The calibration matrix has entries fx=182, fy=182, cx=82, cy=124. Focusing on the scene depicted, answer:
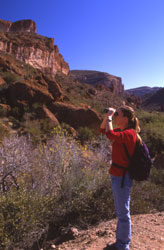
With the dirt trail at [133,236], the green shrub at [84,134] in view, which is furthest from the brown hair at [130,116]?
the green shrub at [84,134]

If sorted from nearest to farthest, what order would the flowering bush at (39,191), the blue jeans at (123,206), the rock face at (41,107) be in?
the blue jeans at (123,206), the flowering bush at (39,191), the rock face at (41,107)

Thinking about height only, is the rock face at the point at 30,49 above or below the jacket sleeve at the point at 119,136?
above

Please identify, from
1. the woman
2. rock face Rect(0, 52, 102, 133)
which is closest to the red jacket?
the woman

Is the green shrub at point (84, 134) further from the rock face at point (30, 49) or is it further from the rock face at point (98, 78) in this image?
the rock face at point (98, 78)

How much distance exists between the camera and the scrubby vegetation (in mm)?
2551

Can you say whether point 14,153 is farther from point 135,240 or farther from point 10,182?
point 135,240

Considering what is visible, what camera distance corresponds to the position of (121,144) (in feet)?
6.35

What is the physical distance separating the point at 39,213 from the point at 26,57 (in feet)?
102

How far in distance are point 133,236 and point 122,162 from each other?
52.0 inches

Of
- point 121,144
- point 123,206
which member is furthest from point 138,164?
point 123,206

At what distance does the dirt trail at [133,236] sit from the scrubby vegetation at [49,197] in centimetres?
33

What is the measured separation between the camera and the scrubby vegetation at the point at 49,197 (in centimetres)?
255

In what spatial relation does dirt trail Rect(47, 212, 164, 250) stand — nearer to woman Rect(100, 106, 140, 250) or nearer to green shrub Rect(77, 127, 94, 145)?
woman Rect(100, 106, 140, 250)

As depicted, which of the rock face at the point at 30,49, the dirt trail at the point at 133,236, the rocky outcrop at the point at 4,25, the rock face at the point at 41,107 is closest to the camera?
the dirt trail at the point at 133,236
